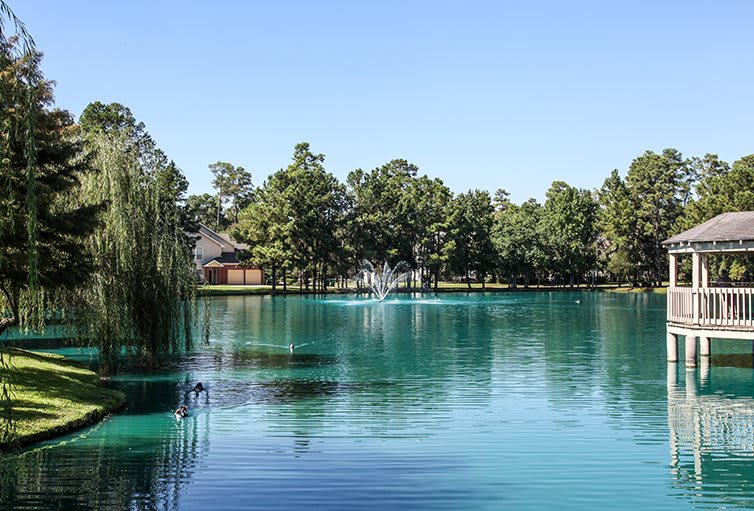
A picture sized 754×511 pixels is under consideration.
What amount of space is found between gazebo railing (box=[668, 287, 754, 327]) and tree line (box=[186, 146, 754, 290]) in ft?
152

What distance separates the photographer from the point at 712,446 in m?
12.5

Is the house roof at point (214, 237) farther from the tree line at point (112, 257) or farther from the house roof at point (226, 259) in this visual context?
the tree line at point (112, 257)

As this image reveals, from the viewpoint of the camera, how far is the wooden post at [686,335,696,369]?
20.7 metres

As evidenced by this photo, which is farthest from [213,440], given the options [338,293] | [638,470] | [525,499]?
[338,293]

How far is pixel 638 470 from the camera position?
36.3 feet

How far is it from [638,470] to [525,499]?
2308mm

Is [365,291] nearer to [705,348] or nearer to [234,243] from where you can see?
[234,243]

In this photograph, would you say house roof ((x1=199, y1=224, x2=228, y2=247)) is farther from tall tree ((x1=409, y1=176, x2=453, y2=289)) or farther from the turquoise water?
the turquoise water

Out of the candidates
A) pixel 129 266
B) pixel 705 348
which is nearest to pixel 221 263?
pixel 129 266

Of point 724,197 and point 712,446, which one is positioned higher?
point 724,197

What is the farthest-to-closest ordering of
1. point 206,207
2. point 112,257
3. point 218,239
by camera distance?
point 206,207 → point 218,239 → point 112,257

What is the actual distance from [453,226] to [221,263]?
23873mm

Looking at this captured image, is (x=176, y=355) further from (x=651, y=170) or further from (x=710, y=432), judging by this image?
(x=651, y=170)

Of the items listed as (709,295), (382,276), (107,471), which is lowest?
(107,471)
